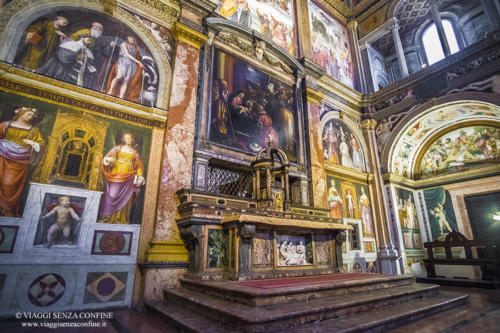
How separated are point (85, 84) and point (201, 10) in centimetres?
412

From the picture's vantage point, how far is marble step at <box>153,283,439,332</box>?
3.00 m

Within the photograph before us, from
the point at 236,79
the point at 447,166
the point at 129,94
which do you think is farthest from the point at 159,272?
the point at 447,166

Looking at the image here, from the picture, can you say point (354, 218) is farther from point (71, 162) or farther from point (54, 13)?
point (54, 13)

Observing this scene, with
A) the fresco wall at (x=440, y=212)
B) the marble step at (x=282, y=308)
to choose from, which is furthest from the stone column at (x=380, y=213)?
the marble step at (x=282, y=308)

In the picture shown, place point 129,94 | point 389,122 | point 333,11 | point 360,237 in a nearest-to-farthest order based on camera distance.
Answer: point 129,94
point 360,237
point 389,122
point 333,11

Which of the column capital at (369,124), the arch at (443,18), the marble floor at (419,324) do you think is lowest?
the marble floor at (419,324)

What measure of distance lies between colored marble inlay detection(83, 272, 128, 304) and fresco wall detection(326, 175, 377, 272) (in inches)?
269

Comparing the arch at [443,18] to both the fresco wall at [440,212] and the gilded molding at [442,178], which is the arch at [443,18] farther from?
the fresco wall at [440,212]

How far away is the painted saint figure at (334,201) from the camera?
31.5 feet

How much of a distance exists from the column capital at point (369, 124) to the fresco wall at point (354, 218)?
2790mm

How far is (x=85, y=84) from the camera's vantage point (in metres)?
5.77

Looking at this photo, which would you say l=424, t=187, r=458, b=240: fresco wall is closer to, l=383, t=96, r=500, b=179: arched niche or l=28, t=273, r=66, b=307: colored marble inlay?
l=383, t=96, r=500, b=179: arched niche

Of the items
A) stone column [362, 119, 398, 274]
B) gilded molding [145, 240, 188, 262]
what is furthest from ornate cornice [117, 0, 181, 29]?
stone column [362, 119, 398, 274]

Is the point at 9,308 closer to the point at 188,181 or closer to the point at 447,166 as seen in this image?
the point at 188,181
